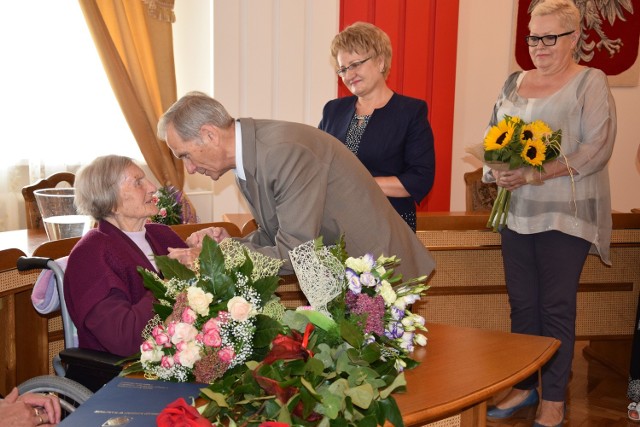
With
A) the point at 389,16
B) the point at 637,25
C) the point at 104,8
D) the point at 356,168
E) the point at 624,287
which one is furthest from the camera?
the point at 637,25

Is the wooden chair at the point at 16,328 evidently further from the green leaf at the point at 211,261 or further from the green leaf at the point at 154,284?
the green leaf at the point at 211,261

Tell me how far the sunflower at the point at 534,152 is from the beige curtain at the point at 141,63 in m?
2.18

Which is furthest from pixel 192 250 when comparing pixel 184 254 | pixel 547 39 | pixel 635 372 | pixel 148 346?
pixel 635 372

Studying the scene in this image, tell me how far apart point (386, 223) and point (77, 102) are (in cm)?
266

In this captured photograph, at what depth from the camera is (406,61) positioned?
17.2 ft

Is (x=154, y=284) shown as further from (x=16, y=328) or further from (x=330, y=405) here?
(x=16, y=328)

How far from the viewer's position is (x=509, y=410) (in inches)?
143

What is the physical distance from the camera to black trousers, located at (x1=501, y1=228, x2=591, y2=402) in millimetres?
3262

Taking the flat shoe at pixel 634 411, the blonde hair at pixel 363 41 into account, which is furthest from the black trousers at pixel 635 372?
the blonde hair at pixel 363 41

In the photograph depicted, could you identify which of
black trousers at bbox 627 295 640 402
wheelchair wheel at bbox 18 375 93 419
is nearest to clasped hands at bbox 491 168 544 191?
black trousers at bbox 627 295 640 402

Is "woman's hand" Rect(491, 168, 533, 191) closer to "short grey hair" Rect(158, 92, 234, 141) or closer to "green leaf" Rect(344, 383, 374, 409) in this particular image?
"short grey hair" Rect(158, 92, 234, 141)

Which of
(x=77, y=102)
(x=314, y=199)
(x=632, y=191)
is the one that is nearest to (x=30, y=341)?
(x=314, y=199)

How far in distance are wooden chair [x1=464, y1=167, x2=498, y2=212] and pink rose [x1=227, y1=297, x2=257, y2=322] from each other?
2815mm

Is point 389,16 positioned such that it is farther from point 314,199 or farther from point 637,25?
point 314,199
